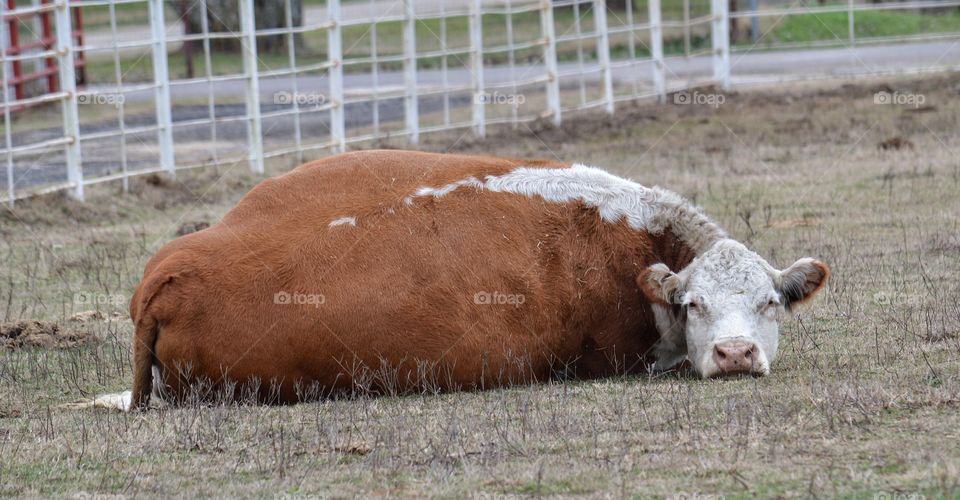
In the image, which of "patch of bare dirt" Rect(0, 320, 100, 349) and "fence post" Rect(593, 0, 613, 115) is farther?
"fence post" Rect(593, 0, 613, 115)

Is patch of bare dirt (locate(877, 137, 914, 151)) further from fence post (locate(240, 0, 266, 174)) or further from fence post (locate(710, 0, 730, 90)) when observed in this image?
fence post (locate(240, 0, 266, 174))

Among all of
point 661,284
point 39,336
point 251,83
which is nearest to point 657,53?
point 251,83

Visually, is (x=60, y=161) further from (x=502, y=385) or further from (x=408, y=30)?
(x=502, y=385)

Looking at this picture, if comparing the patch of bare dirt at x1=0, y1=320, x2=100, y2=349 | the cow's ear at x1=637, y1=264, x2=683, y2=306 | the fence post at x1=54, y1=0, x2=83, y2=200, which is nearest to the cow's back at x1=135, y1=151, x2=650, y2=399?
the cow's ear at x1=637, y1=264, x2=683, y2=306

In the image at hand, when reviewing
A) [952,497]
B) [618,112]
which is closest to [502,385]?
[952,497]

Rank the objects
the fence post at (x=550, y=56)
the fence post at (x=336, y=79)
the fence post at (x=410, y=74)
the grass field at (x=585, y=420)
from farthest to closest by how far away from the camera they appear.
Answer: the fence post at (x=550, y=56) < the fence post at (x=410, y=74) < the fence post at (x=336, y=79) < the grass field at (x=585, y=420)

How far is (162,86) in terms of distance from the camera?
1332cm

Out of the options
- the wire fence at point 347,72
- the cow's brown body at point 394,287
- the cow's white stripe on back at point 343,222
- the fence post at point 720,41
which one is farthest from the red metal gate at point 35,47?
the cow's white stripe on back at point 343,222

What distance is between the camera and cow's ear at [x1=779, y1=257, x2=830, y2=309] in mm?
6426

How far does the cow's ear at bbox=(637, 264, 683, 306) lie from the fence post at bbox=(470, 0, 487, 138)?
990 cm

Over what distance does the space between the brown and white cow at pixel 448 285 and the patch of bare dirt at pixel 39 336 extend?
1.52 metres

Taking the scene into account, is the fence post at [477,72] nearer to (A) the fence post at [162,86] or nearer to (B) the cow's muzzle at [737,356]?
(A) the fence post at [162,86]

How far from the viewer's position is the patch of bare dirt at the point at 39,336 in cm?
778

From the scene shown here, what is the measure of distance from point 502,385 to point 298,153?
9131 millimetres
